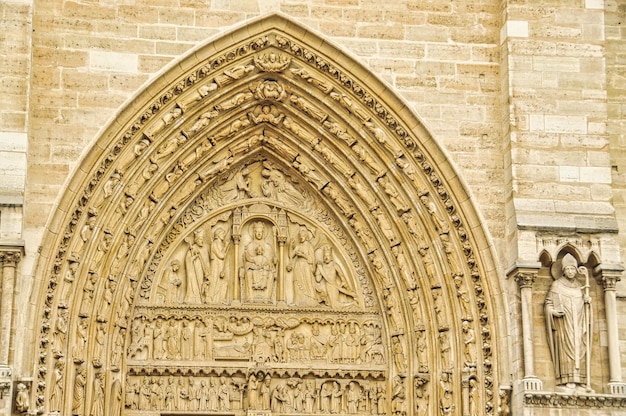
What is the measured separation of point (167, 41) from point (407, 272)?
345 centimetres

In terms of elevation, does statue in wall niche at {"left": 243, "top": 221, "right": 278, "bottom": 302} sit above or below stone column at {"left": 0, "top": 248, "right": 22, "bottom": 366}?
above

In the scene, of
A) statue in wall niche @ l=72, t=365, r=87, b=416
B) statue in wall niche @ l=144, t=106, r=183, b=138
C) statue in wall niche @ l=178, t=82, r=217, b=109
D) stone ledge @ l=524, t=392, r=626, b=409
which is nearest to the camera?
stone ledge @ l=524, t=392, r=626, b=409

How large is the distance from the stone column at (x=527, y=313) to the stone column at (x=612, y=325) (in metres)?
0.71

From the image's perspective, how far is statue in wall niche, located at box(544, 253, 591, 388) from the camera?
513 inches

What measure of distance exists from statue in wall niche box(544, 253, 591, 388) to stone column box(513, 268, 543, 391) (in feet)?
0.67

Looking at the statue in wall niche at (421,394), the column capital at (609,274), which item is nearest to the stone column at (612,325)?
the column capital at (609,274)

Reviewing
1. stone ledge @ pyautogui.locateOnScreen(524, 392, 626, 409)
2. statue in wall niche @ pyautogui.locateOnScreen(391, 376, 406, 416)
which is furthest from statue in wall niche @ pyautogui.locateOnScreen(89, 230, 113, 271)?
stone ledge @ pyautogui.locateOnScreen(524, 392, 626, 409)

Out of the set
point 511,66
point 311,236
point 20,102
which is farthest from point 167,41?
point 511,66

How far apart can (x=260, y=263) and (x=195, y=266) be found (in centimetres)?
69

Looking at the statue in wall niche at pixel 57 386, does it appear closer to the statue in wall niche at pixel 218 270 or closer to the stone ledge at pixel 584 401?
the statue in wall niche at pixel 218 270

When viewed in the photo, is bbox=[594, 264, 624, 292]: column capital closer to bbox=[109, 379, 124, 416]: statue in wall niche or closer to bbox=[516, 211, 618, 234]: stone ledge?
bbox=[516, 211, 618, 234]: stone ledge

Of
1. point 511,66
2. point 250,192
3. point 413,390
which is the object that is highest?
point 511,66

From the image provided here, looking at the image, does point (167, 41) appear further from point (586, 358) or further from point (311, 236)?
point (586, 358)

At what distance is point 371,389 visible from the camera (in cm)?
1414
